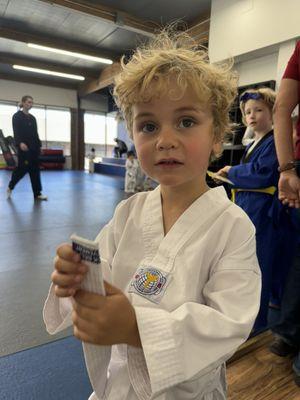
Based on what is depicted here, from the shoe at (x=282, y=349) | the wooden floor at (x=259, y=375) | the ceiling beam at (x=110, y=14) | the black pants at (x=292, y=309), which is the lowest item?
the wooden floor at (x=259, y=375)

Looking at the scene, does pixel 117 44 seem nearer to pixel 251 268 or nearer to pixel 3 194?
pixel 3 194

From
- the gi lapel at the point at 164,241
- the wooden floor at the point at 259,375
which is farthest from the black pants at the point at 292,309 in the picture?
the gi lapel at the point at 164,241

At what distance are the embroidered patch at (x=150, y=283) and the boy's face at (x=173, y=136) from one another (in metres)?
0.20

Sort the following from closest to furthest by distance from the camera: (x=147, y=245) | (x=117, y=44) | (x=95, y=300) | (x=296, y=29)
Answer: (x=95, y=300) < (x=147, y=245) < (x=296, y=29) < (x=117, y=44)

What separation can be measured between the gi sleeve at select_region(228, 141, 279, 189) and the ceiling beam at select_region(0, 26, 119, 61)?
6.90 m

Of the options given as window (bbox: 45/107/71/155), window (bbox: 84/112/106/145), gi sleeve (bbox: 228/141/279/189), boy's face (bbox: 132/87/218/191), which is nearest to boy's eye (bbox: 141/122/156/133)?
boy's face (bbox: 132/87/218/191)

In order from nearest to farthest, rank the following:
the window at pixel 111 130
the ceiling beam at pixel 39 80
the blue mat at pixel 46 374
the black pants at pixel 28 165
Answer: the blue mat at pixel 46 374
the black pants at pixel 28 165
the ceiling beam at pixel 39 80
the window at pixel 111 130

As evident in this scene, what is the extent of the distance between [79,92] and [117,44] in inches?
195

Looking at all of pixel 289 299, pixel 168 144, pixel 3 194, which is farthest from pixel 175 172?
pixel 3 194

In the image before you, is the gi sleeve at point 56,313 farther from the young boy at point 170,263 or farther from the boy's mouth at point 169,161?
the boy's mouth at point 169,161

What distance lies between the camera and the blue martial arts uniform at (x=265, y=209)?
1.42m

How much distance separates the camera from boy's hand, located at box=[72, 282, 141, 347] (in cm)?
42

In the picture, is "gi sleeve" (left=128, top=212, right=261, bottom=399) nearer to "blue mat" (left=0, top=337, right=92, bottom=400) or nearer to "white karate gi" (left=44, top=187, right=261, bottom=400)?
"white karate gi" (left=44, top=187, right=261, bottom=400)

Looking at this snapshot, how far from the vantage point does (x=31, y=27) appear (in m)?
6.35
